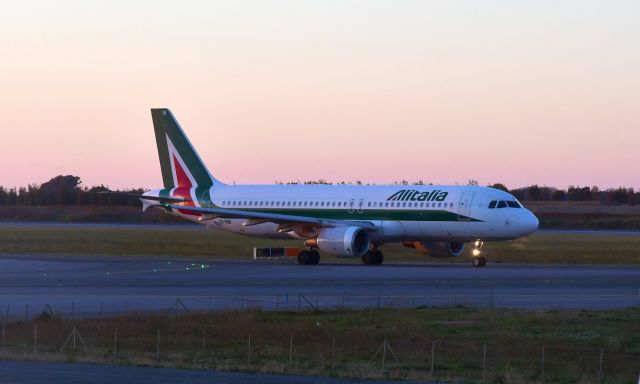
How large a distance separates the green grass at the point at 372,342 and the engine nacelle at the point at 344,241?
20.6 metres

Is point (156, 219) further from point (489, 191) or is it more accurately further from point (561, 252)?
point (489, 191)

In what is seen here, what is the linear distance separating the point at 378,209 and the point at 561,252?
14.2 m

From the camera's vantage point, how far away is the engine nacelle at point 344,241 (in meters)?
54.3

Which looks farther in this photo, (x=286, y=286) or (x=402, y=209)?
(x=402, y=209)

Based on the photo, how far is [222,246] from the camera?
70.9 meters

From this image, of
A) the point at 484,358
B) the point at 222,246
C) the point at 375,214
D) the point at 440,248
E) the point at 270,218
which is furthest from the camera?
the point at 222,246

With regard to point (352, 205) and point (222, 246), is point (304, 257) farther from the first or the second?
point (222, 246)

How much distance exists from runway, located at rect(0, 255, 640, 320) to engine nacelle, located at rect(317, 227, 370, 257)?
80 cm

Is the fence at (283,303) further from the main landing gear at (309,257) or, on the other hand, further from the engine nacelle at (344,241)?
the main landing gear at (309,257)

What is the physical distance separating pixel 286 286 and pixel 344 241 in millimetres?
12057

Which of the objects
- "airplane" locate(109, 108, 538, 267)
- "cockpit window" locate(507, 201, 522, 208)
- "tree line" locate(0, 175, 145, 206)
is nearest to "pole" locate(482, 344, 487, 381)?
"airplane" locate(109, 108, 538, 267)

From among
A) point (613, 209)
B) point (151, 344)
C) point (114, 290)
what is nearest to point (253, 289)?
point (114, 290)

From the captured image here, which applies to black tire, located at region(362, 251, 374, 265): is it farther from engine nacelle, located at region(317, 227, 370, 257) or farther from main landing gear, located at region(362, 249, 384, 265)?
engine nacelle, located at region(317, 227, 370, 257)

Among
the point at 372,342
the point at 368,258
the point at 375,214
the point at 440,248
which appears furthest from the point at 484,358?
the point at 440,248
